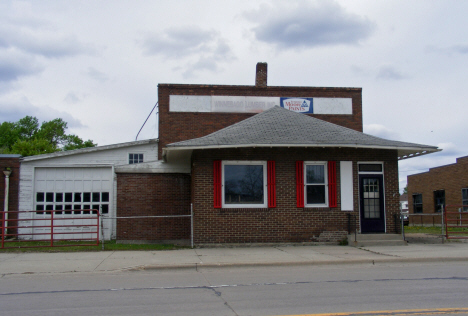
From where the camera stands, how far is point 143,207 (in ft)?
59.7

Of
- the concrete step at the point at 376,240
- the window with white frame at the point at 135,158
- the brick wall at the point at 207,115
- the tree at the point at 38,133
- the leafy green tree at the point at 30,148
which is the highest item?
the tree at the point at 38,133

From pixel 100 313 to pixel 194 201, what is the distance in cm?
864

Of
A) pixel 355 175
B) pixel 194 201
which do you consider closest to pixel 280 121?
pixel 355 175

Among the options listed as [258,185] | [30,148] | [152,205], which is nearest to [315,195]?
[258,185]

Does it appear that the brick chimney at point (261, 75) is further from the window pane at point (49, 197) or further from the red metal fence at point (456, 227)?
the window pane at point (49, 197)

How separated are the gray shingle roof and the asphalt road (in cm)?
452

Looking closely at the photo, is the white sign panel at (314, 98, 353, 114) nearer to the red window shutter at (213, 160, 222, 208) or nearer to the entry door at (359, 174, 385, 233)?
the entry door at (359, 174, 385, 233)

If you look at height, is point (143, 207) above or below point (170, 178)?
below

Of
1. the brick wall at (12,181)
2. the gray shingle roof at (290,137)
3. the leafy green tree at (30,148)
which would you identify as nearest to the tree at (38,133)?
the leafy green tree at (30,148)

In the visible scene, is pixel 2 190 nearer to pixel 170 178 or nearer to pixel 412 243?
pixel 170 178

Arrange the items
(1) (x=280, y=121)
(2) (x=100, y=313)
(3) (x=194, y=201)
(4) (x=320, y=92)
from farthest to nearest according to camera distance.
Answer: (4) (x=320, y=92) < (1) (x=280, y=121) < (3) (x=194, y=201) < (2) (x=100, y=313)

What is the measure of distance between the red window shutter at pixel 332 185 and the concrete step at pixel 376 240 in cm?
129

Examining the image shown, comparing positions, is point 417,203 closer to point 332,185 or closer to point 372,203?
point 372,203

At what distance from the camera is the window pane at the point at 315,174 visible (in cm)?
1605
